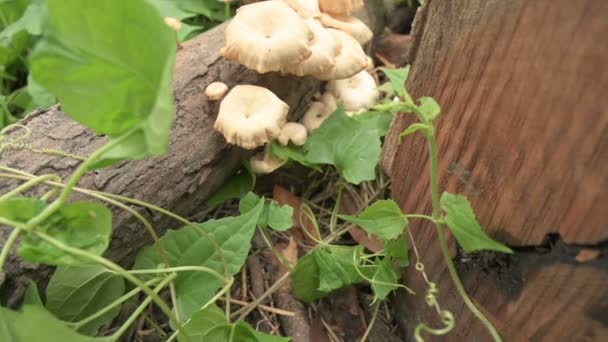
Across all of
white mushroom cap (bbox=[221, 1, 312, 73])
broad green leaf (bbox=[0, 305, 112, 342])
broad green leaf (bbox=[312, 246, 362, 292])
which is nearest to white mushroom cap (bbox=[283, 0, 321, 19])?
white mushroom cap (bbox=[221, 1, 312, 73])

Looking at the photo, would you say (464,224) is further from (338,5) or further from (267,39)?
(338,5)

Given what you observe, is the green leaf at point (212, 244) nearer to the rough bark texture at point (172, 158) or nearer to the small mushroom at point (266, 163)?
the rough bark texture at point (172, 158)

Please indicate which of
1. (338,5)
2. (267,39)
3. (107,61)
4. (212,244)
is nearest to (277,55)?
(267,39)

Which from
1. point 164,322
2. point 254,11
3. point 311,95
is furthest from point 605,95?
point 164,322

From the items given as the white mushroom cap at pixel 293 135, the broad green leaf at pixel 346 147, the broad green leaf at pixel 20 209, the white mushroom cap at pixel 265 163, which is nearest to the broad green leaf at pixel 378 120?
the broad green leaf at pixel 346 147

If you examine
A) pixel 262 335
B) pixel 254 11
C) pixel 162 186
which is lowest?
pixel 262 335

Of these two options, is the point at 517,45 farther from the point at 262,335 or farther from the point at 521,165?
the point at 262,335
